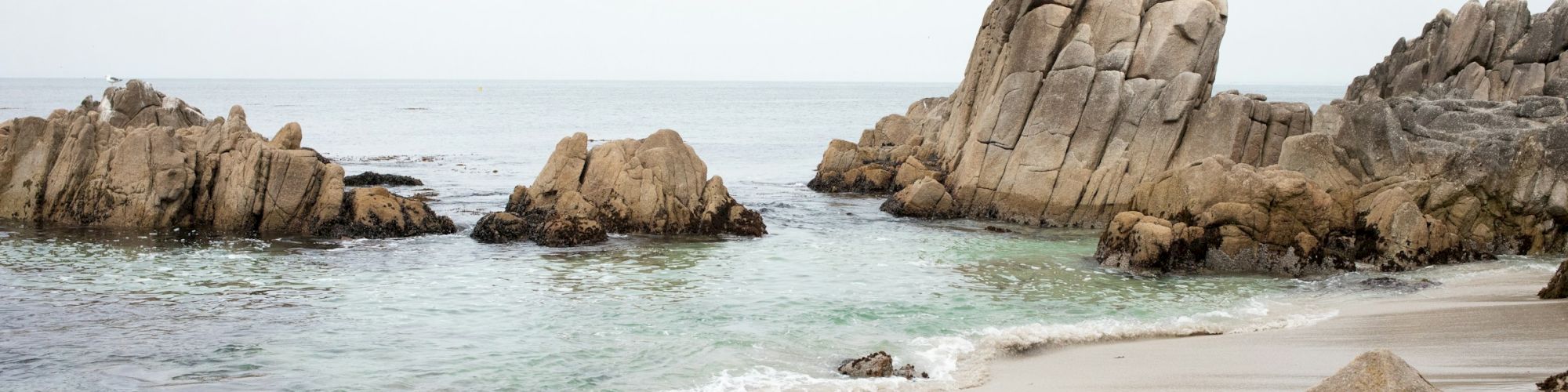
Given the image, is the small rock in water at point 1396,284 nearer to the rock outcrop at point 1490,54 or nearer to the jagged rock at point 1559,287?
the jagged rock at point 1559,287

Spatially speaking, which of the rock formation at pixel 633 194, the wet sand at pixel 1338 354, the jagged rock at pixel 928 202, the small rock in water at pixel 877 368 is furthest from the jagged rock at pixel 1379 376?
the jagged rock at pixel 928 202

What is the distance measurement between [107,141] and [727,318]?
718 inches

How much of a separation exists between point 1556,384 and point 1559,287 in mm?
7936

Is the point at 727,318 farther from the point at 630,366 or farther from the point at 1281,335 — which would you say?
the point at 1281,335

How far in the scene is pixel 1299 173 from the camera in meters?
21.8

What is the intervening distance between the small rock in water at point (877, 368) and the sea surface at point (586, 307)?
0.82ft

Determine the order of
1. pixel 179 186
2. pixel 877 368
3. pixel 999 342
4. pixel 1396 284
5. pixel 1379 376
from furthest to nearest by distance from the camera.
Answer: pixel 179 186 < pixel 1396 284 < pixel 999 342 < pixel 877 368 < pixel 1379 376

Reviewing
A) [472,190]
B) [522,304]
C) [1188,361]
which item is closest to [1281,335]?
[1188,361]

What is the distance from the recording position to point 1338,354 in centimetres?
1331

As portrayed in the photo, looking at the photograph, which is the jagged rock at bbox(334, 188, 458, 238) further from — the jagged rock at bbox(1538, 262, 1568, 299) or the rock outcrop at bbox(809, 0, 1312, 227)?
the jagged rock at bbox(1538, 262, 1568, 299)

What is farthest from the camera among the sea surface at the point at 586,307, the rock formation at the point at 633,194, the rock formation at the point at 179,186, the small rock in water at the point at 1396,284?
the rock formation at the point at 633,194

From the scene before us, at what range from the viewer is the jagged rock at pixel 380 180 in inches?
1518

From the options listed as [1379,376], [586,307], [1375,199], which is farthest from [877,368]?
[1375,199]

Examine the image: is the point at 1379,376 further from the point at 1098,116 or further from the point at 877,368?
the point at 1098,116
